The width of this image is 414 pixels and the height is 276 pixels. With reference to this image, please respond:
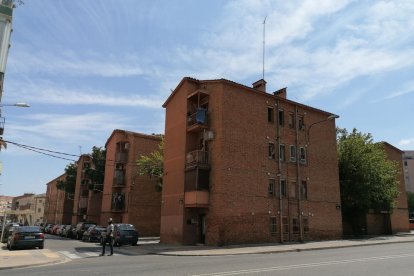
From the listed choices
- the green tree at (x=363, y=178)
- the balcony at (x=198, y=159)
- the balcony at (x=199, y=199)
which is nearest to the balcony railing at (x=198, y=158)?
the balcony at (x=198, y=159)

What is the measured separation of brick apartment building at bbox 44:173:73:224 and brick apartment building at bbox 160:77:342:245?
150ft

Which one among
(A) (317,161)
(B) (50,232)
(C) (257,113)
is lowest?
(B) (50,232)

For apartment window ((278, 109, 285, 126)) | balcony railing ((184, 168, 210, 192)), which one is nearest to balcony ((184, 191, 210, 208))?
balcony railing ((184, 168, 210, 192))

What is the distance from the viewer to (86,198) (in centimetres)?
5688

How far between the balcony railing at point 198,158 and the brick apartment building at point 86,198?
27373 mm

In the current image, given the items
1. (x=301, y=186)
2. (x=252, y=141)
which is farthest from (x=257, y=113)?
(x=301, y=186)

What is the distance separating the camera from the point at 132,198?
4138cm

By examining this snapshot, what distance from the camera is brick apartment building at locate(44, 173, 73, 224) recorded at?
70625 millimetres

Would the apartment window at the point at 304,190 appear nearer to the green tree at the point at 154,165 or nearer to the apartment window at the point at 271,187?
the apartment window at the point at 271,187

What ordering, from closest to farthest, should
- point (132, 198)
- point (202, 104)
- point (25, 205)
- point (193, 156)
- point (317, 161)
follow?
point (193, 156)
point (202, 104)
point (317, 161)
point (132, 198)
point (25, 205)

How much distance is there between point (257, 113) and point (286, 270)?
17.7 metres

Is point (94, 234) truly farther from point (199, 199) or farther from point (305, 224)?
point (305, 224)

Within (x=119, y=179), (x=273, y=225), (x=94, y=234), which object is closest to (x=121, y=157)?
(x=119, y=179)

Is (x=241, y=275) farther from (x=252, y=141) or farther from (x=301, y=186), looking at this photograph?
(x=301, y=186)
